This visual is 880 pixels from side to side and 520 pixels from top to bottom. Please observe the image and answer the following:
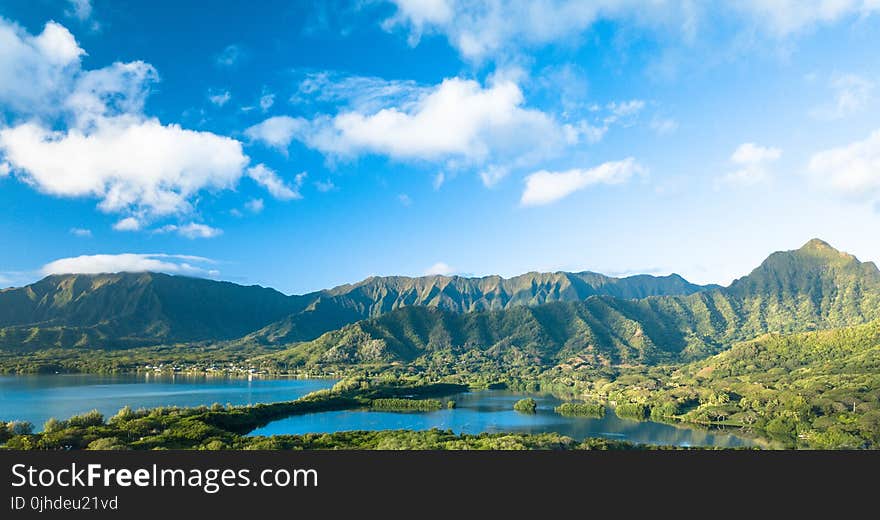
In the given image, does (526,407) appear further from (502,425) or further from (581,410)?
(502,425)

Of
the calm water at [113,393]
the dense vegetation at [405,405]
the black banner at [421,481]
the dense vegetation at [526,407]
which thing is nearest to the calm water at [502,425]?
the dense vegetation at [526,407]

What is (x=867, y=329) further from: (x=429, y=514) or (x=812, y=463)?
(x=429, y=514)

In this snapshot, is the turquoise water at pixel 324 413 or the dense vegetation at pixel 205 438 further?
the turquoise water at pixel 324 413

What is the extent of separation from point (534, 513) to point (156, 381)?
19156 cm

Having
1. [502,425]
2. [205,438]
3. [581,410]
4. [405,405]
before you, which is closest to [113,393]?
[405,405]

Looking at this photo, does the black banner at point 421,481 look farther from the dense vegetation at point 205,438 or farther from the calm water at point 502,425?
the calm water at point 502,425

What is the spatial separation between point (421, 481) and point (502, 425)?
292ft

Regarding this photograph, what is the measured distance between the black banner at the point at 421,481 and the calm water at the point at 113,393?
88.4 meters

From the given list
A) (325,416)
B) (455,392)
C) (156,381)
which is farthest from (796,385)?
(156,381)

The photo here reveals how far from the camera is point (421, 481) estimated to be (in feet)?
76.8

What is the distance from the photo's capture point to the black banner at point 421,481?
21.8 metres

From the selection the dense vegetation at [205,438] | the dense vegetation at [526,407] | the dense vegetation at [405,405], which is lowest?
the dense vegetation at [526,407]

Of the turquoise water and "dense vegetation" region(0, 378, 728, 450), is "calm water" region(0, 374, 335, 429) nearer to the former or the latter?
the turquoise water

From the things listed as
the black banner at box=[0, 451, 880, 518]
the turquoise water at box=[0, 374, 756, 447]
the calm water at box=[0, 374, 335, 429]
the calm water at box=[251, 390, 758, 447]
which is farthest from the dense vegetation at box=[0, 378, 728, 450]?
the black banner at box=[0, 451, 880, 518]
